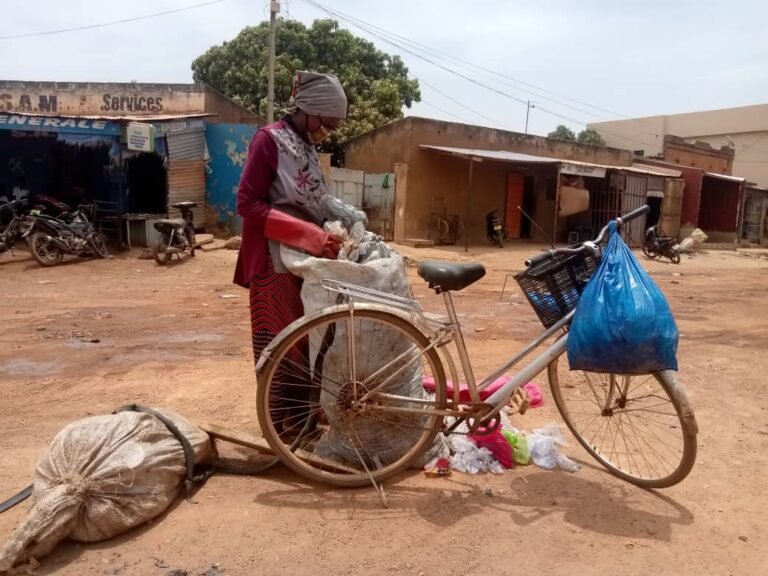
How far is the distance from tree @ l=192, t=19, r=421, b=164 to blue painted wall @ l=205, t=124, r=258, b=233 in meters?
6.96

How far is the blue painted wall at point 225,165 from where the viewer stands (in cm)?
1460

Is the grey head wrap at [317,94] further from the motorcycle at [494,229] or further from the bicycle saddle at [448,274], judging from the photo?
the motorcycle at [494,229]

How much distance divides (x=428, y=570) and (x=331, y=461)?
0.76m

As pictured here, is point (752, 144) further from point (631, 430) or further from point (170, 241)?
point (631, 430)

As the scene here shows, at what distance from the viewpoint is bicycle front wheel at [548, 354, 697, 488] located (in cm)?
278

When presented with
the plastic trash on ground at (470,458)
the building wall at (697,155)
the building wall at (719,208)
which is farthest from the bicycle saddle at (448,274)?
the building wall at (697,155)

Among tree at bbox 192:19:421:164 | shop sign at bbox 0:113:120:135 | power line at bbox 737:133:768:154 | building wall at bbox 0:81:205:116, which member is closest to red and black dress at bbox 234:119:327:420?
shop sign at bbox 0:113:120:135

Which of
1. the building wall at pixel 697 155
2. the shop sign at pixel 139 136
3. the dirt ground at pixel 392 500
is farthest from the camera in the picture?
the building wall at pixel 697 155

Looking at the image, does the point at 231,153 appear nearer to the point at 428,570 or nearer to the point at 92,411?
the point at 92,411

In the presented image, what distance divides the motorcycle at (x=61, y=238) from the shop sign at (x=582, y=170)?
1222cm

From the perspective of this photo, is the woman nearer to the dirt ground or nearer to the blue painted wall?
the dirt ground

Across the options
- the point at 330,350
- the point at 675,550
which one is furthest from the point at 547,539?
the point at 330,350

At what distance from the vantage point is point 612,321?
2305mm

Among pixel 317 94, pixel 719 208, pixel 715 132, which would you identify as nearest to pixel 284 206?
pixel 317 94
